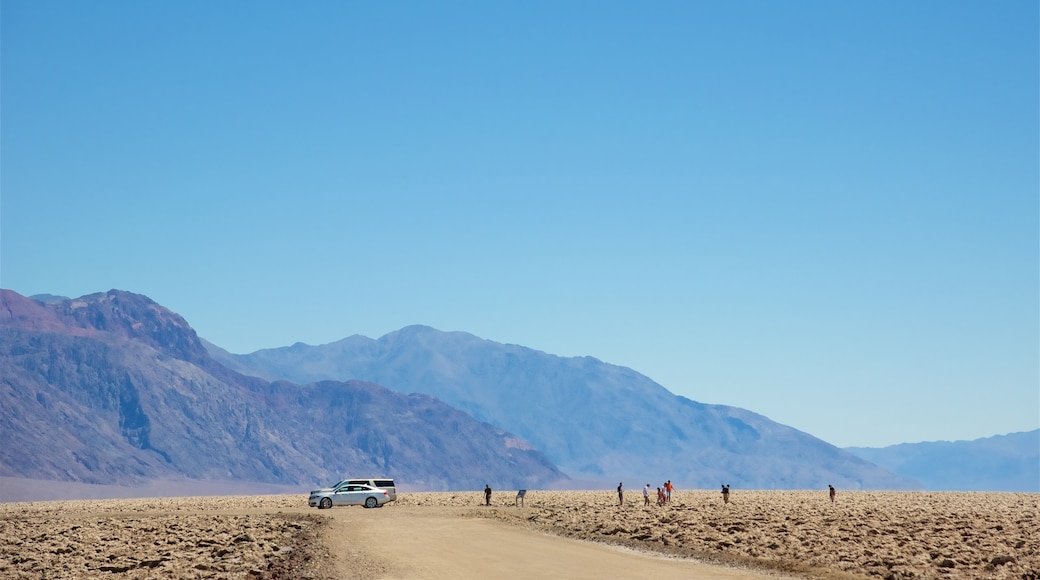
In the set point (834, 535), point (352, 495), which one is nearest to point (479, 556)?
point (834, 535)

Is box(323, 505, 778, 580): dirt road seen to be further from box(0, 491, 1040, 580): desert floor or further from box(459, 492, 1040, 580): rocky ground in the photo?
box(459, 492, 1040, 580): rocky ground

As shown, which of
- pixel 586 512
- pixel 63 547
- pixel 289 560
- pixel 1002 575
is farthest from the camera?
pixel 586 512

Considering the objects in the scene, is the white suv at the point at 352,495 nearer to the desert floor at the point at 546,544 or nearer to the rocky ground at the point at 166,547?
the rocky ground at the point at 166,547

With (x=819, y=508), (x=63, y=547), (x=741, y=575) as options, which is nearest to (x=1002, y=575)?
(x=741, y=575)

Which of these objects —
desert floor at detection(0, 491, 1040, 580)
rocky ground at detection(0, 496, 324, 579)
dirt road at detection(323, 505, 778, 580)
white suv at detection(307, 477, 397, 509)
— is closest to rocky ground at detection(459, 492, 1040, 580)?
desert floor at detection(0, 491, 1040, 580)

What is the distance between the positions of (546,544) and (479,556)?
5.40 meters

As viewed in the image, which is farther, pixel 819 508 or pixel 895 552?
pixel 819 508

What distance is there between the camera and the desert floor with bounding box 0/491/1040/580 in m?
39.0

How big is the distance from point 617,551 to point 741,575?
8454 millimetres

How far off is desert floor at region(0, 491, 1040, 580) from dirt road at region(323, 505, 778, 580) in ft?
0.25

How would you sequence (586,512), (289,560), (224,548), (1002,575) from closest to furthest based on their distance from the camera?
(1002,575)
(289,560)
(224,548)
(586,512)

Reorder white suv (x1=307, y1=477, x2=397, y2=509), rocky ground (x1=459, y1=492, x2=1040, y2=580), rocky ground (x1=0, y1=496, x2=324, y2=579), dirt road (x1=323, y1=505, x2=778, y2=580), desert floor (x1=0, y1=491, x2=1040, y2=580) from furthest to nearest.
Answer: white suv (x1=307, y1=477, x2=397, y2=509)
rocky ground (x1=0, y1=496, x2=324, y2=579)
desert floor (x1=0, y1=491, x2=1040, y2=580)
rocky ground (x1=459, y1=492, x2=1040, y2=580)
dirt road (x1=323, y1=505, x2=778, y2=580)

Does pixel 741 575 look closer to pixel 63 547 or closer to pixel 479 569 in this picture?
pixel 479 569

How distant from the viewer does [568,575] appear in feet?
124
